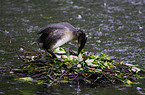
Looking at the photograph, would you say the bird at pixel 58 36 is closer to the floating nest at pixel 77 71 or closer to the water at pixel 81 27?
the floating nest at pixel 77 71

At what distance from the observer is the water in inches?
Result: 243

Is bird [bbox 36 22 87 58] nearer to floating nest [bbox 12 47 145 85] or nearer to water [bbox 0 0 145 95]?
floating nest [bbox 12 47 145 85]

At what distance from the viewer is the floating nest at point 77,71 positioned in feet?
21.0

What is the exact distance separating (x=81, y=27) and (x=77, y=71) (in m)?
4.96

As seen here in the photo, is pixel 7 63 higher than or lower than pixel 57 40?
lower

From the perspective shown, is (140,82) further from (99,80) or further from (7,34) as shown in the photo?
(7,34)

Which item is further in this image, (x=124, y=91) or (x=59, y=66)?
(x=59, y=66)

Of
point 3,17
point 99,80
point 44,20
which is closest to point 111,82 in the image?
point 99,80

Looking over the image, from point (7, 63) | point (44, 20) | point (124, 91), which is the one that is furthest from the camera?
point (44, 20)

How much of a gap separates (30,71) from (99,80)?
59.9 inches

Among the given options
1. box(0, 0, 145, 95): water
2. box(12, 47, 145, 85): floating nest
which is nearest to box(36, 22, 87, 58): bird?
box(12, 47, 145, 85): floating nest

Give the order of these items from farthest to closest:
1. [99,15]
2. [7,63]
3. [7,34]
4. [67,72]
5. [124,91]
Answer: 1. [99,15]
2. [7,34]
3. [7,63]
4. [67,72]
5. [124,91]

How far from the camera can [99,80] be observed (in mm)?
6445

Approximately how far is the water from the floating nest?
0.73ft
